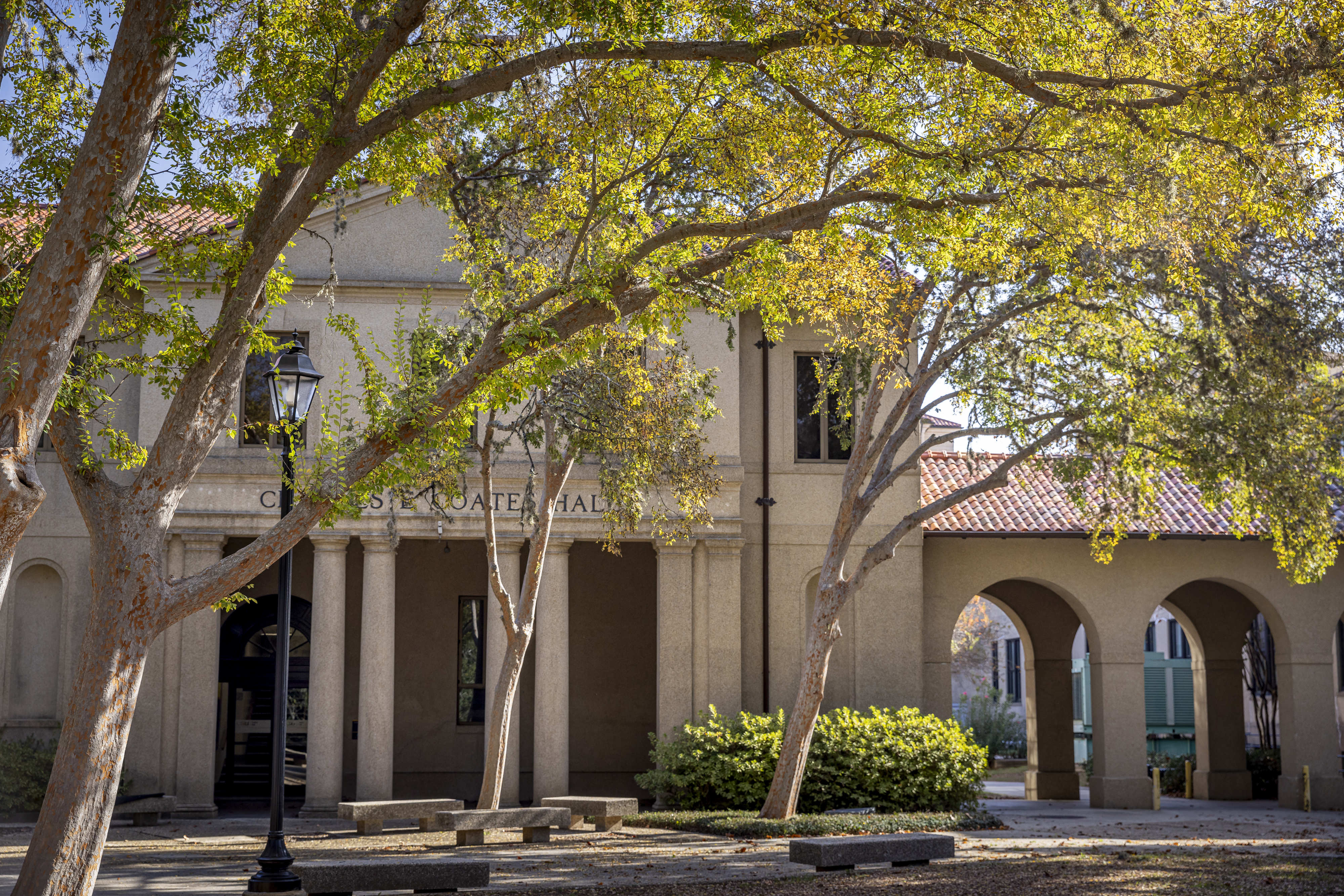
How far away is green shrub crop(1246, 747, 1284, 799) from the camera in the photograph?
942 inches

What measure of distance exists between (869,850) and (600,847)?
3774mm

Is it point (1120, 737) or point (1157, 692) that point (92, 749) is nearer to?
point (1120, 737)

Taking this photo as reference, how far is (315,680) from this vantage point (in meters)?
18.8

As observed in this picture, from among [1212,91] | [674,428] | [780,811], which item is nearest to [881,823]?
[780,811]

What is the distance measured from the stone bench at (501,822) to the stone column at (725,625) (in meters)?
4.95

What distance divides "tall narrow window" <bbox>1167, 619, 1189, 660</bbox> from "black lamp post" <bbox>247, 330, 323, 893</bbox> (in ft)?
119

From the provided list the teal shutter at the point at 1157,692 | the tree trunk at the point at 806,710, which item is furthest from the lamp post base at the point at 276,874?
the teal shutter at the point at 1157,692

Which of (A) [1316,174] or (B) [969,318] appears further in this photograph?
(B) [969,318]

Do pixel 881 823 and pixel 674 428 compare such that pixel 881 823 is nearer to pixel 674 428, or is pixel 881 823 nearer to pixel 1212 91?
pixel 674 428

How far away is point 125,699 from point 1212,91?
825cm

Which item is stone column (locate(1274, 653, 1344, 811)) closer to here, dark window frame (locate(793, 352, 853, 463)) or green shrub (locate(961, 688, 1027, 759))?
dark window frame (locate(793, 352, 853, 463))

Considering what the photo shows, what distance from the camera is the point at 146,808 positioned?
17641 millimetres

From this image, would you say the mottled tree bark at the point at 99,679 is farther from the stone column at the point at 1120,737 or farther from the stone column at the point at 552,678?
the stone column at the point at 1120,737

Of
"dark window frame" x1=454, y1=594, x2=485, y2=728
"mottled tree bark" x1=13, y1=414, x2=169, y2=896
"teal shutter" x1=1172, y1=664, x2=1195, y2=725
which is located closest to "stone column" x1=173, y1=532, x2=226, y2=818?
"dark window frame" x1=454, y1=594, x2=485, y2=728
